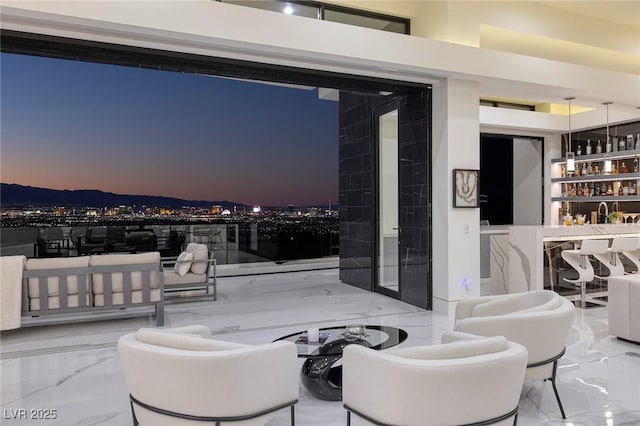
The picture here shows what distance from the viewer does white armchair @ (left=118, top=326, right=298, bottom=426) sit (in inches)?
84.3

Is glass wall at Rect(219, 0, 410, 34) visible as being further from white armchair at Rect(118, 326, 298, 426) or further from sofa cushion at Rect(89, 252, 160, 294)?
white armchair at Rect(118, 326, 298, 426)

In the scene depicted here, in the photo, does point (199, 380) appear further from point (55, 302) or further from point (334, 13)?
point (334, 13)

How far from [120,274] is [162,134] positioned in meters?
6.92

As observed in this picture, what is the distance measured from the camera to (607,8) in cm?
624

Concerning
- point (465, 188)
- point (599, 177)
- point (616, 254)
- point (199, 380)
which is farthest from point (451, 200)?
point (599, 177)

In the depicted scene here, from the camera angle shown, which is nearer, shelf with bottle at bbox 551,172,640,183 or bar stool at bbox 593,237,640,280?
bar stool at bbox 593,237,640,280

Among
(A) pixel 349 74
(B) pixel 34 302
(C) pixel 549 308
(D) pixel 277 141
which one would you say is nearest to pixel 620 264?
(C) pixel 549 308

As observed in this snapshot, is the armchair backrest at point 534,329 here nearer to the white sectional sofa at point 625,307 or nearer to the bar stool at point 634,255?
the white sectional sofa at point 625,307

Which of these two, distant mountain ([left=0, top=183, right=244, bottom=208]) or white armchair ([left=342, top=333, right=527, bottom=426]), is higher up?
distant mountain ([left=0, top=183, right=244, bottom=208])

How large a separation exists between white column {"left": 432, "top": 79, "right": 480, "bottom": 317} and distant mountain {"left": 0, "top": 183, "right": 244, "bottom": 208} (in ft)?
23.0

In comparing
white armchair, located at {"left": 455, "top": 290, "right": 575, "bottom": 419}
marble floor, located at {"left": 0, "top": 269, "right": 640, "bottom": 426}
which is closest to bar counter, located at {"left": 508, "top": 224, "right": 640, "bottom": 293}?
marble floor, located at {"left": 0, "top": 269, "right": 640, "bottom": 426}

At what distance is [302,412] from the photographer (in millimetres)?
3033

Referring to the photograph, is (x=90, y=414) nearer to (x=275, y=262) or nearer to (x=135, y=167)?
(x=275, y=262)

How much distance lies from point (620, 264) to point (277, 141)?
8.70 m
